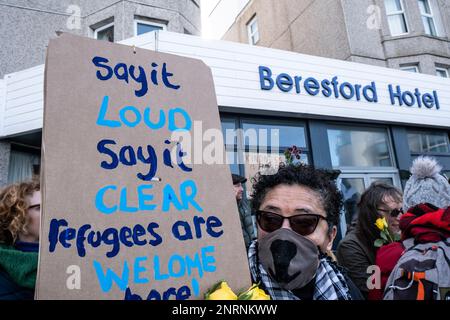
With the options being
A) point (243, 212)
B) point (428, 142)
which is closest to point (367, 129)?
point (428, 142)

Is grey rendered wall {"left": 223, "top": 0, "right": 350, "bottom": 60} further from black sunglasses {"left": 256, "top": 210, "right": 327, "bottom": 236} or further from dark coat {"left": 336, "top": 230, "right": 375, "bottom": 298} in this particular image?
black sunglasses {"left": 256, "top": 210, "right": 327, "bottom": 236}

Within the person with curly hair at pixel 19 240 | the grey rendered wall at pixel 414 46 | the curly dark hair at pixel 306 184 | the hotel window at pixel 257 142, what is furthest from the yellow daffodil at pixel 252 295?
the grey rendered wall at pixel 414 46

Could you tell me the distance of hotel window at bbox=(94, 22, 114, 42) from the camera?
23.5 feet

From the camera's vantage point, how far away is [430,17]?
1066 cm

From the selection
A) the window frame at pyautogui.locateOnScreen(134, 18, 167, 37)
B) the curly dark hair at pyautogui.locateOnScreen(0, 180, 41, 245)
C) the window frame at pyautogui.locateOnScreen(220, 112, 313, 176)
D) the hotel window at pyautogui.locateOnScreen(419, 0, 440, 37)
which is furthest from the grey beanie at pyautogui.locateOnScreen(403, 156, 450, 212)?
the hotel window at pyautogui.locateOnScreen(419, 0, 440, 37)

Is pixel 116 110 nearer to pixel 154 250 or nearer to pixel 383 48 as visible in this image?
pixel 154 250

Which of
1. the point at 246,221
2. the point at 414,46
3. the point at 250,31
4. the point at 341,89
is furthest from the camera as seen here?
the point at 250,31

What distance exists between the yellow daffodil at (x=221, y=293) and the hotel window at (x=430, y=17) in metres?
12.3

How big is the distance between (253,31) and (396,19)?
5783mm

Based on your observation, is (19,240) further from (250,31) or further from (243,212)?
(250,31)

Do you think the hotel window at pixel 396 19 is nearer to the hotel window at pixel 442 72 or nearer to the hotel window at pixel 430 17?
the hotel window at pixel 430 17

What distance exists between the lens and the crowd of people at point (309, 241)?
125 cm

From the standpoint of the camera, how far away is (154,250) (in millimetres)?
1022

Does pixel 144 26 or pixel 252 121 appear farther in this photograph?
pixel 144 26
